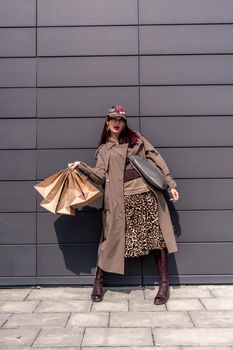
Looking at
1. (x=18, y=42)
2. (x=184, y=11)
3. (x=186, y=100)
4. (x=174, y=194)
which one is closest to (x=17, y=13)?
(x=18, y=42)

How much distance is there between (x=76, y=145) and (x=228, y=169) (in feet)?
5.97

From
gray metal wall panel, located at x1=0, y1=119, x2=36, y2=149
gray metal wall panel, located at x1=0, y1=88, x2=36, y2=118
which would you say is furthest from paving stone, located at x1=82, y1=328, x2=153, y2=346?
gray metal wall panel, located at x1=0, y1=88, x2=36, y2=118

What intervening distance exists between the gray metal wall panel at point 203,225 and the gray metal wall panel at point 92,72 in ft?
5.66

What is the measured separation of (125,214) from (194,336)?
1.47 metres

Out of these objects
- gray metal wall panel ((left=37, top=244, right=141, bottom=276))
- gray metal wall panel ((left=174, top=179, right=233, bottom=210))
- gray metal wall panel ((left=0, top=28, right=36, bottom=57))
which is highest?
gray metal wall panel ((left=0, top=28, right=36, bottom=57))

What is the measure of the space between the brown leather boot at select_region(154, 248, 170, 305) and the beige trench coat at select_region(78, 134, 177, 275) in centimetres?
16

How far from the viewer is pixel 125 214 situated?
4.43 meters

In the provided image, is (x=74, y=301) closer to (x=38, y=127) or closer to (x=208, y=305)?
(x=208, y=305)

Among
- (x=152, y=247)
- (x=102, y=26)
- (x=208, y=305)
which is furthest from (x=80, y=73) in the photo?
(x=208, y=305)

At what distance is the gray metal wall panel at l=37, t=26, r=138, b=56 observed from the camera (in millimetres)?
4992

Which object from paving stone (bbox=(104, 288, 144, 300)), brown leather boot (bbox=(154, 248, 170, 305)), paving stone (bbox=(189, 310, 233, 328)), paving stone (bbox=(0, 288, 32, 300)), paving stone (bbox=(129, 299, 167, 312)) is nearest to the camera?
paving stone (bbox=(189, 310, 233, 328))

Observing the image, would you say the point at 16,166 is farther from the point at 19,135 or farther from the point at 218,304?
the point at 218,304

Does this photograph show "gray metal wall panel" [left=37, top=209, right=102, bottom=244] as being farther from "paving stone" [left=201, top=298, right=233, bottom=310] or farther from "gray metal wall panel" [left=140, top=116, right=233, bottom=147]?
"paving stone" [left=201, top=298, right=233, bottom=310]

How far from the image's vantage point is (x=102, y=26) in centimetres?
501
